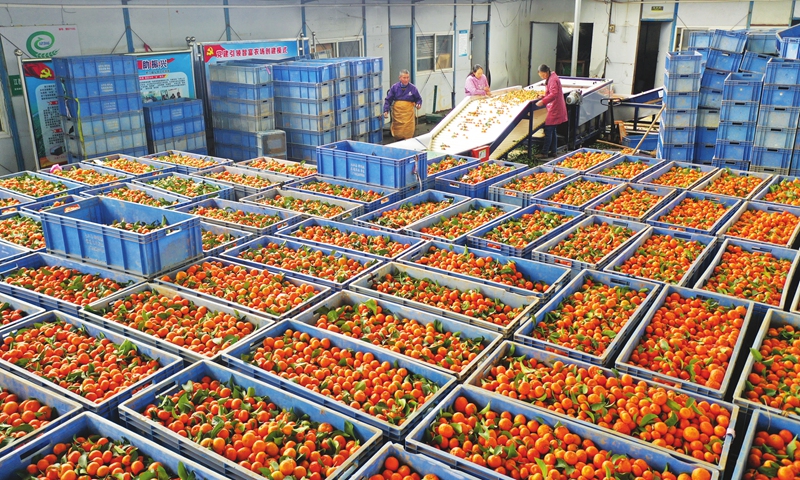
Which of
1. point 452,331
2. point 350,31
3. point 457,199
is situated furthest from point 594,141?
point 452,331

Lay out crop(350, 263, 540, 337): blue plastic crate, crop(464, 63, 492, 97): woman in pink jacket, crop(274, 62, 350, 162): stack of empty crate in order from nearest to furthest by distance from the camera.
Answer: crop(350, 263, 540, 337): blue plastic crate → crop(274, 62, 350, 162): stack of empty crate → crop(464, 63, 492, 97): woman in pink jacket

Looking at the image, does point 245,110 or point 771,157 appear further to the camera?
point 245,110

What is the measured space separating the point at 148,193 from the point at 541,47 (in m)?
19.4

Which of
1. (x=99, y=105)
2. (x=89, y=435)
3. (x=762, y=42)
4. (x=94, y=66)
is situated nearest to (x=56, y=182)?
(x=99, y=105)

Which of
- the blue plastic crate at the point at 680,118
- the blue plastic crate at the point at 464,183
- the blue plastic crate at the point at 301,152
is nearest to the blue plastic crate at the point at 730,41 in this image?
the blue plastic crate at the point at 680,118

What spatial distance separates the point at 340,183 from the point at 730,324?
4.83m

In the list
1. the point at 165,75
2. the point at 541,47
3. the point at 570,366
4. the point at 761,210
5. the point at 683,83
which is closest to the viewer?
the point at 570,366

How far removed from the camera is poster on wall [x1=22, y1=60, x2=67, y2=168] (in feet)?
33.0

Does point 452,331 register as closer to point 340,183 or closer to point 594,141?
point 340,183

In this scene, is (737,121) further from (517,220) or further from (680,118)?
(517,220)

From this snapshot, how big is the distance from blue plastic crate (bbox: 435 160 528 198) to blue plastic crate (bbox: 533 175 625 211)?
0.71m

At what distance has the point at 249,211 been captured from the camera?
23.0 ft

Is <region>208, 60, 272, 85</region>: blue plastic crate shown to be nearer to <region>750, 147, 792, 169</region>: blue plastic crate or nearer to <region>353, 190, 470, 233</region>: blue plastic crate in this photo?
<region>353, 190, 470, 233</region>: blue plastic crate

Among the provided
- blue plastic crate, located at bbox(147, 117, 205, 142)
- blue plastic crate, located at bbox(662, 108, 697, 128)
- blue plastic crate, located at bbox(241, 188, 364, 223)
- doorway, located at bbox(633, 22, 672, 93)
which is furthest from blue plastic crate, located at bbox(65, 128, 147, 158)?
doorway, located at bbox(633, 22, 672, 93)
